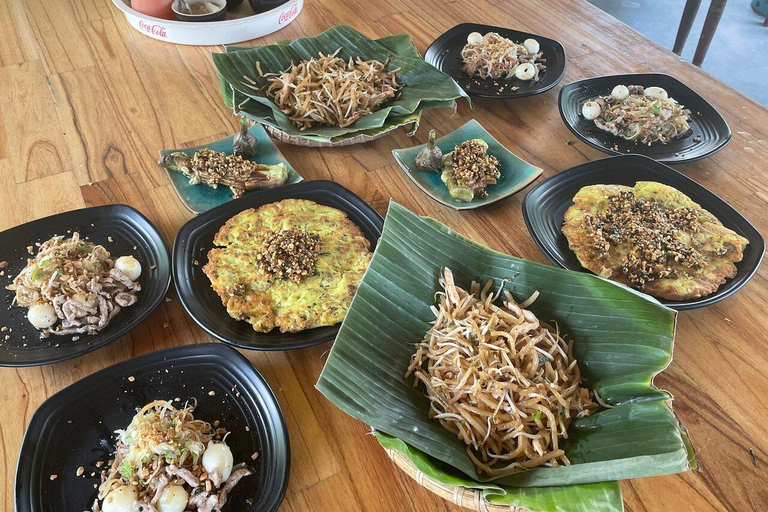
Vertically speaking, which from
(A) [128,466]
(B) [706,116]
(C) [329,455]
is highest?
(B) [706,116]

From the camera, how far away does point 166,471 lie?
1.29 meters

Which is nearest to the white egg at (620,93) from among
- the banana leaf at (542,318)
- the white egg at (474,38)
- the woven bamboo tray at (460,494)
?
the white egg at (474,38)

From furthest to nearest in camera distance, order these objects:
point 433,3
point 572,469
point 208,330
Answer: point 433,3, point 208,330, point 572,469

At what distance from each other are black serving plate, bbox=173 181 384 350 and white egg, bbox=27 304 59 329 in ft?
1.25

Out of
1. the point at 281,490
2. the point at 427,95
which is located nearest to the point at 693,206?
the point at 427,95

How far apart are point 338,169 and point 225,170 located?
0.50m

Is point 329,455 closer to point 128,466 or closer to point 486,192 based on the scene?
point 128,466

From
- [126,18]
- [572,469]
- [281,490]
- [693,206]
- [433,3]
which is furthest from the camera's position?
[433,3]

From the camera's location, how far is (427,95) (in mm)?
2447

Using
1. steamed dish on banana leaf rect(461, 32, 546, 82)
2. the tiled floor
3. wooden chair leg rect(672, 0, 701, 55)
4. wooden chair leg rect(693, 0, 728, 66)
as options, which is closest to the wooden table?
steamed dish on banana leaf rect(461, 32, 546, 82)

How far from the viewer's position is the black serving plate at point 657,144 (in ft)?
7.67

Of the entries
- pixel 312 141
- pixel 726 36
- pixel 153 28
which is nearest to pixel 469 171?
pixel 312 141

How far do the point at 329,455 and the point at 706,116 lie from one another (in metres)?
2.34

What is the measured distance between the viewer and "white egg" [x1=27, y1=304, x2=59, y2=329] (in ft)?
5.28
